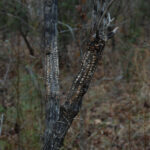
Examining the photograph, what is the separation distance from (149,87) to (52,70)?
3.27 m

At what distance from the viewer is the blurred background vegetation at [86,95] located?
3.50m

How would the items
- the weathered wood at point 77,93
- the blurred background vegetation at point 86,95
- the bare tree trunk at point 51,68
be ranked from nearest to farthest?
the weathered wood at point 77,93
the bare tree trunk at point 51,68
the blurred background vegetation at point 86,95

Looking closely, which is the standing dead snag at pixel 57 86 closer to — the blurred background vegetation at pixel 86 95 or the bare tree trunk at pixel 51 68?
the bare tree trunk at pixel 51 68

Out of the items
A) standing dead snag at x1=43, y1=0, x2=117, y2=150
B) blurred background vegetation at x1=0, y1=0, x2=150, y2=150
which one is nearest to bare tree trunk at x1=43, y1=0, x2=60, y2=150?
standing dead snag at x1=43, y1=0, x2=117, y2=150

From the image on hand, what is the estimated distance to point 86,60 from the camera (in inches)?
71.9

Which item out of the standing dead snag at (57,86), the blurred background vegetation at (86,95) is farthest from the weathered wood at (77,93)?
the blurred background vegetation at (86,95)

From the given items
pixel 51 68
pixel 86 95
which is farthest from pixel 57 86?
pixel 86 95

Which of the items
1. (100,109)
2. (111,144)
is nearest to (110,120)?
(100,109)

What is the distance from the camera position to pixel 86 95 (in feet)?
16.1

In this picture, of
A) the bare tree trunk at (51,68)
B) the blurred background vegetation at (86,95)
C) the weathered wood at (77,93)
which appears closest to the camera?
the weathered wood at (77,93)

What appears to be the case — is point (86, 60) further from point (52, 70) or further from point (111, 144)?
point (111, 144)

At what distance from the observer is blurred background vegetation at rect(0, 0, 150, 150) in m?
3.50

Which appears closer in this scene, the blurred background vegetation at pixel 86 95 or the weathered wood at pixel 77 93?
the weathered wood at pixel 77 93

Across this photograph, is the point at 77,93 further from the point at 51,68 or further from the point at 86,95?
the point at 86,95
